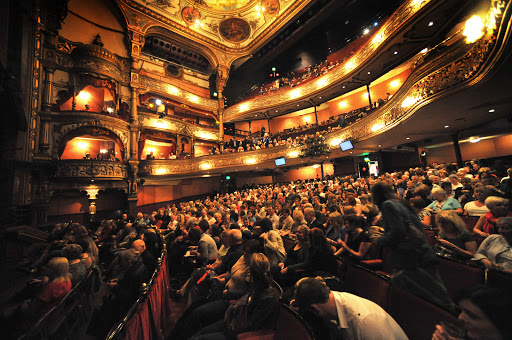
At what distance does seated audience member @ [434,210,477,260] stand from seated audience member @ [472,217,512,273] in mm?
118

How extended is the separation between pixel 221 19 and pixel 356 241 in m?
20.6

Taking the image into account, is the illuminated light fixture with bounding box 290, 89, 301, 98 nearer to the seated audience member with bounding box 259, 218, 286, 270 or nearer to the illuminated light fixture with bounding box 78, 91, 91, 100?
the illuminated light fixture with bounding box 78, 91, 91, 100

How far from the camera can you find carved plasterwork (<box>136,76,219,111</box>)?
15500 millimetres

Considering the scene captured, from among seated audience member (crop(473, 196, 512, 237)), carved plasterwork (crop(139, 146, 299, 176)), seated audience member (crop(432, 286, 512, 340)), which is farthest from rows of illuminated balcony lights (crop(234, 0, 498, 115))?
carved plasterwork (crop(139, 146, 299, 176))

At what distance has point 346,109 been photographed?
54.5 feet

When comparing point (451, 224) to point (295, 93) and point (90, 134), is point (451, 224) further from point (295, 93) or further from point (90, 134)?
point (90, 134)

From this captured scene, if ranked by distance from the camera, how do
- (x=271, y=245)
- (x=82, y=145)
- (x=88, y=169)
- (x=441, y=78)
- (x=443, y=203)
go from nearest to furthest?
(x=271, y=245)
(x=443, y=203)
(x=441, y=78)
(x=88, y=169)
(x=82, y=145)

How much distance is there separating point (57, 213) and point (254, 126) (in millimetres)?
16115

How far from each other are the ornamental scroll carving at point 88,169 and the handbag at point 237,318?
43.0 ft

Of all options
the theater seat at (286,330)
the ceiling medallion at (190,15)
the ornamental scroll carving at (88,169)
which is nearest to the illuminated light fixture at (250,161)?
the ornamental scroll carving at (88,169)

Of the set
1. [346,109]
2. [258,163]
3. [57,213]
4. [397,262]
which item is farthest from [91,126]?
[346,109]

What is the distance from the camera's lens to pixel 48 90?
37.7 ft

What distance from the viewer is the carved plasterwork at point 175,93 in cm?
1550

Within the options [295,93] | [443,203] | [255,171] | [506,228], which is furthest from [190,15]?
[506,228]
